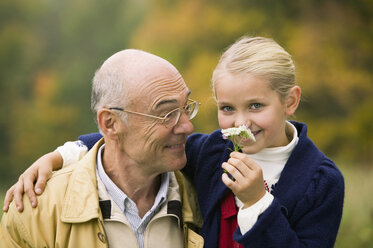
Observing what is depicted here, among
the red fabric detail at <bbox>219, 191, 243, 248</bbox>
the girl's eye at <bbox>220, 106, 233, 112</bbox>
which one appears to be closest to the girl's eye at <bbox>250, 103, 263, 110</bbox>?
the girl's eye at <bbox>220, 106, 233, 112</bbox>

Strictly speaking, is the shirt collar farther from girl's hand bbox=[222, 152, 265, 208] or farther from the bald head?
girl's hand bbox=[222, 152, 265, 208]

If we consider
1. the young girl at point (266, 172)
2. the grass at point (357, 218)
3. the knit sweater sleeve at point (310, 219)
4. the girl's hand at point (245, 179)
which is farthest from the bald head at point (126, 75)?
the grass at point (357, 218)

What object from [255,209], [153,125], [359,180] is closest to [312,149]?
[255,209]

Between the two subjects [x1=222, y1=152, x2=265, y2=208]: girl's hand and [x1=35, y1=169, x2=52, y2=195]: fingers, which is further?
[x1=35, y1=169, x2=52, y2=195]: fingers

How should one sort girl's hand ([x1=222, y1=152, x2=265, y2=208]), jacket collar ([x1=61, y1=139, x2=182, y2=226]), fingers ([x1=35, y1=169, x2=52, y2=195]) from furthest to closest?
1. fingers ([x1=35, y1=169, x2=52, y2=195])
2. jacket collar ([x1=61, y1=139, x2=182, y2=226])
3. girl's hand ([x1=222, y1=152, x2=265, y2=208])

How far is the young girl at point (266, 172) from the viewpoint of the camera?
2496 mm

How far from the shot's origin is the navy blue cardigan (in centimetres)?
248

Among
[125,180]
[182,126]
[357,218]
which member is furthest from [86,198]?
[357,218]

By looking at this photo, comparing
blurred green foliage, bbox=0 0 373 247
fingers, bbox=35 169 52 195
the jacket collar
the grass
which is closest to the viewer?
the jacket collar

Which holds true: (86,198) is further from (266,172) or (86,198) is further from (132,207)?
(266,172)

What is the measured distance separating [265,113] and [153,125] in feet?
2.26

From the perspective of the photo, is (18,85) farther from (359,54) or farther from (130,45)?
(359,54)

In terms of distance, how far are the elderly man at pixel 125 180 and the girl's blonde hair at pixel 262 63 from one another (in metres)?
0.35

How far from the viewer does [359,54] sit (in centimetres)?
921
